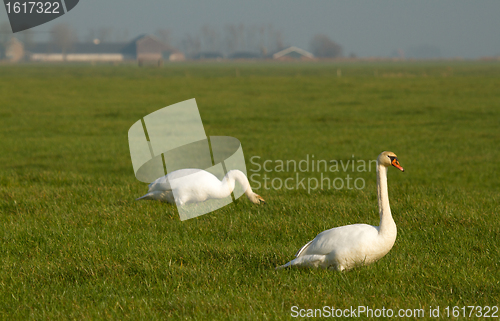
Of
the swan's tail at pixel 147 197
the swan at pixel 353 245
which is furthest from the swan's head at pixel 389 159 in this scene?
the swan's tail at pixel 147 197

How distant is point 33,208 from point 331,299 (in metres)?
6.09

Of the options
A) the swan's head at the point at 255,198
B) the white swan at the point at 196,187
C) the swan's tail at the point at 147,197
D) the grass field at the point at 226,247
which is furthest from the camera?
the swan's tail at the point at 147,197

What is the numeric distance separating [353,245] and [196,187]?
403 centimetres

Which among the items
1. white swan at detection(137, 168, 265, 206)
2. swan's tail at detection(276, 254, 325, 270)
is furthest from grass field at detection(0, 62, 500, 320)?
white swan at detection(137, 168, 265, 206)

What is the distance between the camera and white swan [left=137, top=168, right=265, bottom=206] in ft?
29.9

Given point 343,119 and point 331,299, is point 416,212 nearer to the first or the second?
point 331,299

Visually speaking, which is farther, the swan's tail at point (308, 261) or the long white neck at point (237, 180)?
the long white neck at point (237, 180)

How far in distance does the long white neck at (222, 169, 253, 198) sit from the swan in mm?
3375

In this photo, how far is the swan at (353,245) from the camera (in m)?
5.67

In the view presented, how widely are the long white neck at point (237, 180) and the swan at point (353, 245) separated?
133 inches

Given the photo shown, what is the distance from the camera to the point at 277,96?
44.8 meters

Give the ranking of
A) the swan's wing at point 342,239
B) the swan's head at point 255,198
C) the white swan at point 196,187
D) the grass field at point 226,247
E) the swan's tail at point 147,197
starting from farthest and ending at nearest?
the swan's tail at point 147,197 < the swan's head at point 255,198 < the white swan at point 196,187 < the swan's wing at point 342,239 < the grass field at point 226,247

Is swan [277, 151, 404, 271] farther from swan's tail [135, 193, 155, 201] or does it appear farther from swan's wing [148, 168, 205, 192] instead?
swan's tail [135, 193, 155, 201]

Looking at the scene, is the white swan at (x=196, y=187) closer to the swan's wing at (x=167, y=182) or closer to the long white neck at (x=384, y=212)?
the swan's wing at (x=167, y=182)
